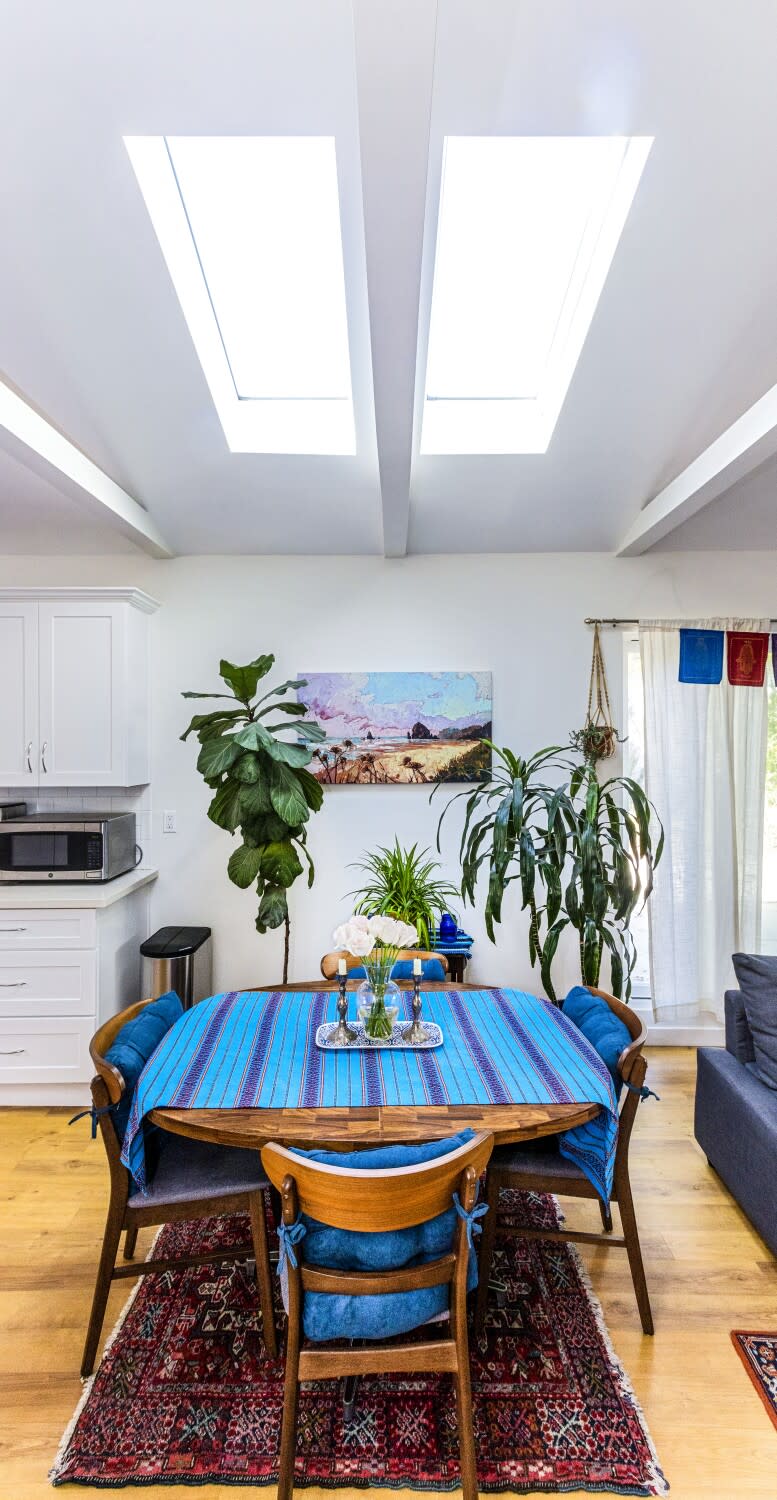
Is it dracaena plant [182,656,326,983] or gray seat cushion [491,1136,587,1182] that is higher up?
dracaena plant [182,656,326,983]

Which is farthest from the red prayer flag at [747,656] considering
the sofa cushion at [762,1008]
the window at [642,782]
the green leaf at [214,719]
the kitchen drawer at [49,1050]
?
the kitchen drawer at [49,1050]

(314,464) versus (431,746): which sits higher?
(314,464)

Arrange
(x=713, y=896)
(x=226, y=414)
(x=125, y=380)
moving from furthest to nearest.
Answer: (x=713, y=896) → (x=226, y=414) → (x=125, y=380)

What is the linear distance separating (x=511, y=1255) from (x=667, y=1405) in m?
0.62

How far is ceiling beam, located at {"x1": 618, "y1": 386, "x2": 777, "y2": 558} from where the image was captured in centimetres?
255

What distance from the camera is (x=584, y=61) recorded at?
1741mm

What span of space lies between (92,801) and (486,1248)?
113 inches

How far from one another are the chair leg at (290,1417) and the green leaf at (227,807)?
206 cm

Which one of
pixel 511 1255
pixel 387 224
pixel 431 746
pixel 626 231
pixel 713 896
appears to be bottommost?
pixel 511 1255

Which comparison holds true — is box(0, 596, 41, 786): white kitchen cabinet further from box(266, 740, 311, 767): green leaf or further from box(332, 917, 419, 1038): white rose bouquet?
box(332, 917, 419, 1038): white rose bouquet

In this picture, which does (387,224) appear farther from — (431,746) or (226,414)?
(431,746)

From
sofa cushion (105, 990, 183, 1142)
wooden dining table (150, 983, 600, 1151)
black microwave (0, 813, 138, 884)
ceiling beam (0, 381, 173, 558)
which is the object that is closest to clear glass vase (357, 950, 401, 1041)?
wooden dining table (150, 983, 600, 1151)

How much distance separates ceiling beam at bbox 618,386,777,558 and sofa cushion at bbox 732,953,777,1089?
177 cm

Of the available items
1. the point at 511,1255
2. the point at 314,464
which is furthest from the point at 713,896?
the point at 314,464
